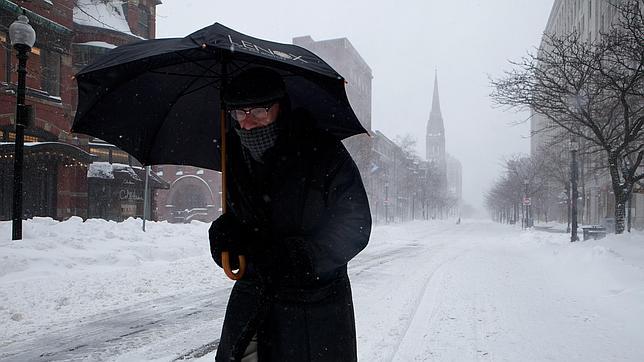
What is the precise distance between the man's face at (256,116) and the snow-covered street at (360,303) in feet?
12.2

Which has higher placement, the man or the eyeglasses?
the eyeglasses

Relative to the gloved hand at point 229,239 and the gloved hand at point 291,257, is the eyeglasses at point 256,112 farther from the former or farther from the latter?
the gloved hand at point 291,257

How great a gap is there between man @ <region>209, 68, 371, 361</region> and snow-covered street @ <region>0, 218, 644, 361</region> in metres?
3.28

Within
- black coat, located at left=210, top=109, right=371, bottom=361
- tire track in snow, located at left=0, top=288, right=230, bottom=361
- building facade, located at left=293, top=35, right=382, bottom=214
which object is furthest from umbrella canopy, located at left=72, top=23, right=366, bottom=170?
building facade, located at left=293, top=35, right=382, bottom=214

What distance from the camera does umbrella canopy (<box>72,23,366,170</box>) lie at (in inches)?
105

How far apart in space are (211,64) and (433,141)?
190571 millimetres

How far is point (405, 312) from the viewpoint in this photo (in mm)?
7566

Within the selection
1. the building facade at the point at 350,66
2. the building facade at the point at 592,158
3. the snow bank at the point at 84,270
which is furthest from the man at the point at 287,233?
the building facade at the point at 350,66

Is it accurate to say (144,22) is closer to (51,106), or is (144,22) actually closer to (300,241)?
(51,106)

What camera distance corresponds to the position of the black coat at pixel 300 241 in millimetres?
2164

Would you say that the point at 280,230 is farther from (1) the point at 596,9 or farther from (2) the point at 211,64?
(1) the point at 596,9

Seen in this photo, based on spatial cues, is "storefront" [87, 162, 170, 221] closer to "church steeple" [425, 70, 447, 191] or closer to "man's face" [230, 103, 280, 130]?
"man's face" [230, 103, 280, 130]

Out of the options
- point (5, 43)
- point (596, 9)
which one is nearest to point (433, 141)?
point (596, 9)

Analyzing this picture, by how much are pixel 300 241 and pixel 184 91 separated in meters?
1.73
